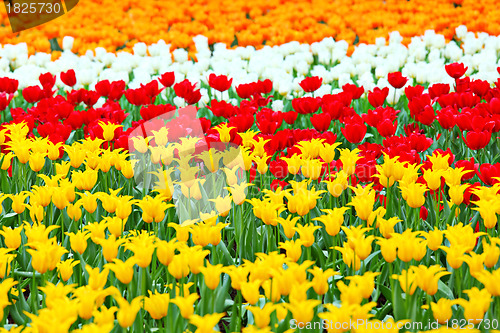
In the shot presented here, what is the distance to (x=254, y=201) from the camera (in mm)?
2535

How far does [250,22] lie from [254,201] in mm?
7222

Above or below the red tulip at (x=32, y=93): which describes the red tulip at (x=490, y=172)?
below

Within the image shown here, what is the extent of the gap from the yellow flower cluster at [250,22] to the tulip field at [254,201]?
3.19 feet

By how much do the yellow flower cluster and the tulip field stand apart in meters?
0.97

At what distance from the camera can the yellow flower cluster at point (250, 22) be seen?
27.5ft

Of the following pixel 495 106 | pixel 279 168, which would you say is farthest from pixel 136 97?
pixel 495 106

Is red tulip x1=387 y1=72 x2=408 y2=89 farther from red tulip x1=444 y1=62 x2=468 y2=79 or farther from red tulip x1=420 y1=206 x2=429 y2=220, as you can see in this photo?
red tulip x1=420 y1=206 x2=429 y2=220

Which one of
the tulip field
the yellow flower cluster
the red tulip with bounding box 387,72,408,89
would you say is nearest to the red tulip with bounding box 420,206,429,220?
the tulip field

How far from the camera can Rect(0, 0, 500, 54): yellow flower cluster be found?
8.39 metres

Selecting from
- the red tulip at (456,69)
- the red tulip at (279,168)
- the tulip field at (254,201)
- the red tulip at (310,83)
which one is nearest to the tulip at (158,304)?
the tulip field at (254,201)

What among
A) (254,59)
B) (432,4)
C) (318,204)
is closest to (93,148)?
(318,204)

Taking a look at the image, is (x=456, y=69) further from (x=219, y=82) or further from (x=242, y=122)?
(x=242, y=122)

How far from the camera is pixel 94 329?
5.40 ft

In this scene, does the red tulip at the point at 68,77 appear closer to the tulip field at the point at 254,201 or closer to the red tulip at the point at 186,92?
the tulip field at the point at 254,201
